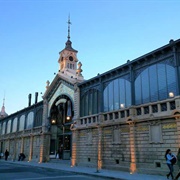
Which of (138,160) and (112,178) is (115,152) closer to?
(138,160)

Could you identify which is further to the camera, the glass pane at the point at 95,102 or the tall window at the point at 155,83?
the glass pane at the point at 95,102

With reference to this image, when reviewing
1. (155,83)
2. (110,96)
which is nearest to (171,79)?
(155,83)

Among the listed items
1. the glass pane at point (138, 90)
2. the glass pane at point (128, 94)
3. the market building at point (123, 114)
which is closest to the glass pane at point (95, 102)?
the market building at point (123, 114)

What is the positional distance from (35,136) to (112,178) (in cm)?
2659

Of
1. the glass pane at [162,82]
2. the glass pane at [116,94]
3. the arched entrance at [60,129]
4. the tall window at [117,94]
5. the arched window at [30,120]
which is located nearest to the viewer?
the glass pane at [162,82]

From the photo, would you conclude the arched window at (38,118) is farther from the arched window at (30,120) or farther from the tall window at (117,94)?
the tall window at (117,94)

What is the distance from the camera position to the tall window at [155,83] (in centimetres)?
1919

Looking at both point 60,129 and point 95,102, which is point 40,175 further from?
point 60,129

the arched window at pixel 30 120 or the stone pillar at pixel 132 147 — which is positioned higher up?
the arched window at pixel 30 120

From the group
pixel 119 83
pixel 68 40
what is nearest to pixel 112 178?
pixel 119 83

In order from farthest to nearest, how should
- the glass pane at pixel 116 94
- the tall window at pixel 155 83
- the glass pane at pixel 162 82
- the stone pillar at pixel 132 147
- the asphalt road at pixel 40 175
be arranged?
1. the glass pane at pixel 116 94
2. the stone pillar at pixel 132 147
3. the glass pane at pixel 162 82
4. the tall window at pixel 155 83
5. the asphalt road at pixel 40 175

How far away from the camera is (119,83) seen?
24266 millimetres

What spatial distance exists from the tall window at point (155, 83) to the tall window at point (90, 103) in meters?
6.67

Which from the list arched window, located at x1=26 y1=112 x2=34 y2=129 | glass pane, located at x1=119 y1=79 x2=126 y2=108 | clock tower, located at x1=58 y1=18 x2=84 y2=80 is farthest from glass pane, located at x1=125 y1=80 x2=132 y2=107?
arched window, located at x1=26 y1=112 x2=34 y2=129
